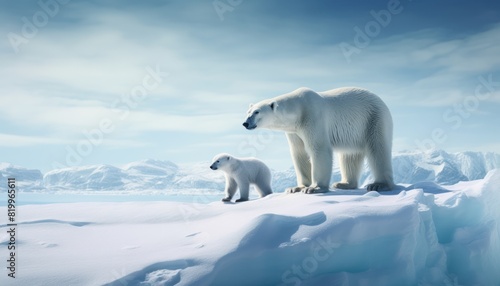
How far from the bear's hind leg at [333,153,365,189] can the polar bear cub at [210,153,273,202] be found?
174cm

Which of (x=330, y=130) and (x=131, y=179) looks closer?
(x=330, y=130)

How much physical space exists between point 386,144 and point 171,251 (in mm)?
4823

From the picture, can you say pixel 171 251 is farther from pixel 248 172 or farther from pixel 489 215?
pixel 489 215

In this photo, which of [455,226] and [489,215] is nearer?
[455,226]

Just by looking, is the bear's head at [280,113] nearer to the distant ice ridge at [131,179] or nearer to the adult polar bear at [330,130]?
the adult polar bear at [330,130]

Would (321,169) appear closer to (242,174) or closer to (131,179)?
(242,174)

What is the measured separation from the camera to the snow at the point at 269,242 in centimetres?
449

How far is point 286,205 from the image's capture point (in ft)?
20.2

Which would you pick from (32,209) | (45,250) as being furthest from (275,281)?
(32,209)

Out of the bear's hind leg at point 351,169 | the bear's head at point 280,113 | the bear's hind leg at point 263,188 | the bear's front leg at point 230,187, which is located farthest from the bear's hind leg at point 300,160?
the bear's front leg at point 230,187

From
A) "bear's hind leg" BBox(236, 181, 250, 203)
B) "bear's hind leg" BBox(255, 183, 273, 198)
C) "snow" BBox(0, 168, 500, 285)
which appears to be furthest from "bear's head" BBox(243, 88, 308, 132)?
"bear's hind leg" BBox(255, 183, 273, 198)

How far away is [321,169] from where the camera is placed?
7.19 m

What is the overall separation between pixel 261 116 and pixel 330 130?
131 centimetres

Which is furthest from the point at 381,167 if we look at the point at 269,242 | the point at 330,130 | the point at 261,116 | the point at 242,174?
the point at 269,242
